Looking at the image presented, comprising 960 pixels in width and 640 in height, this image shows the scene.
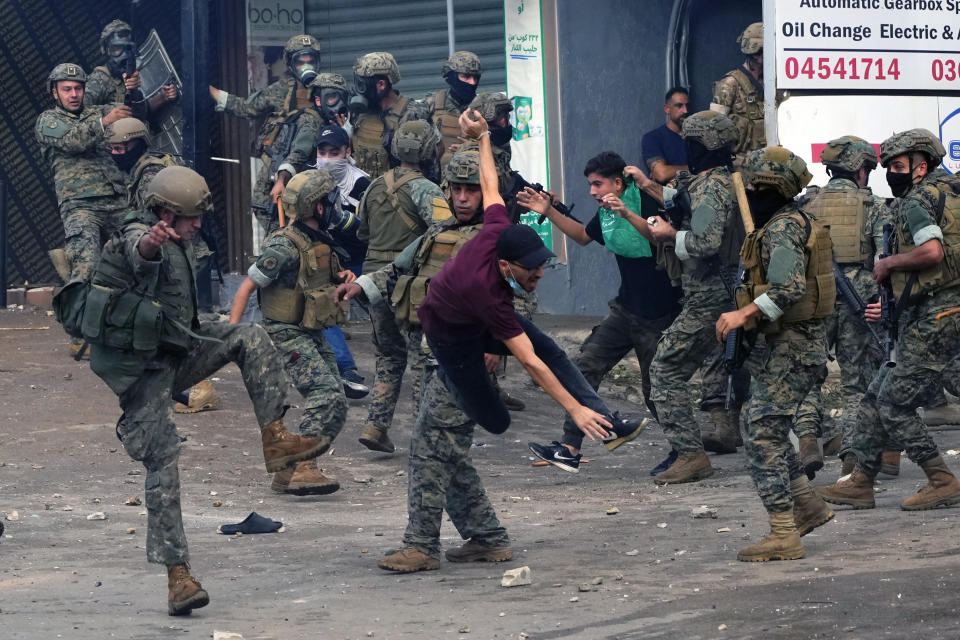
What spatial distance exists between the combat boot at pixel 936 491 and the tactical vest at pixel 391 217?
144 inches

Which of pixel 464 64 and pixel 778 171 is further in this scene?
pixel 464 64

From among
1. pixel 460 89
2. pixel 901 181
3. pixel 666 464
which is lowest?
pixel 666 464

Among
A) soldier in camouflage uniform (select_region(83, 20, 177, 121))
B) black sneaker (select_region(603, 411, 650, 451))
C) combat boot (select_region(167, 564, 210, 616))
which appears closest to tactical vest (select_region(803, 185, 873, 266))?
black sneaker (select_region(603, 411, 650, 451))

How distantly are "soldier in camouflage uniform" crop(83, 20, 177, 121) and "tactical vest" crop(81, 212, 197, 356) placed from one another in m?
6.10

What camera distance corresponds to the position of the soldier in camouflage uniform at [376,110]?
38.6 feet

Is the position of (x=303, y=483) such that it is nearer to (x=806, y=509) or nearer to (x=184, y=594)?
(x=184, y=594)

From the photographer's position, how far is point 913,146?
7.65m

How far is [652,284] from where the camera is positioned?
9.10 meters

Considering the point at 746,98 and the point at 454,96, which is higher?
the point at 454,96

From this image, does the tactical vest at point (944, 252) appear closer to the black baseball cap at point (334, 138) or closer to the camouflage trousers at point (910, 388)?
the camouflage trousers at point (910, 388)

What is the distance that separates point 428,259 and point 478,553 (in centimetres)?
179

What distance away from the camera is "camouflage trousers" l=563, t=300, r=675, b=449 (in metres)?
9.15

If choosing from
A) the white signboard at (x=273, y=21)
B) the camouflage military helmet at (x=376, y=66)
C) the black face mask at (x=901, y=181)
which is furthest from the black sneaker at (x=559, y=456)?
the white signboard at (x=273, y=21)

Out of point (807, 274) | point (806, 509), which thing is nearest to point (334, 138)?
point (807, 274)
